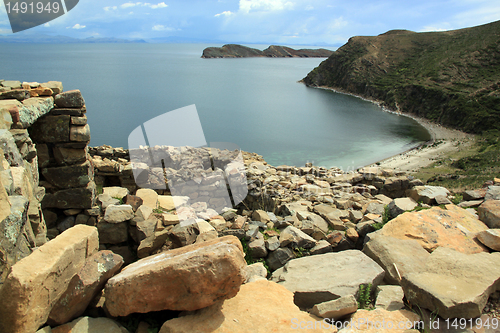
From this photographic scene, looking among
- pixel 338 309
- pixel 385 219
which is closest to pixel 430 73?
pixel 385 219

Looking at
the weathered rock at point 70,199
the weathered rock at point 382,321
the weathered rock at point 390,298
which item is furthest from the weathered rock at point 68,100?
the weathered rock at point 390,298

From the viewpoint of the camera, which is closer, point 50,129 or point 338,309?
point 338,309

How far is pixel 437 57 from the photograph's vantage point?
6581cm

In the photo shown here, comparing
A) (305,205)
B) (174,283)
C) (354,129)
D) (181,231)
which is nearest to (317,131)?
(354,129)

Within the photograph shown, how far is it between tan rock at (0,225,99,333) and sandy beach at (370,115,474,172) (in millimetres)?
23561

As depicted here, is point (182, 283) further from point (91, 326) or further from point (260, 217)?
point (260, 217)

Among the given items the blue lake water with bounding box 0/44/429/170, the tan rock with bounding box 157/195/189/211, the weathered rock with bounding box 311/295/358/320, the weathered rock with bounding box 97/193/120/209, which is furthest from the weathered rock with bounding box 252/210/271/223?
the blue lake water with bounding box 0/44/429/170

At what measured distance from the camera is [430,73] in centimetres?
6044

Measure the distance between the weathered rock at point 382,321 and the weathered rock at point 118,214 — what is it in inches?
187

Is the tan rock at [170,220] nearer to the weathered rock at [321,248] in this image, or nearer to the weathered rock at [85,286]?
the weathered rock at [85,286]

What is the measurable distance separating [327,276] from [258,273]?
46.5 inches

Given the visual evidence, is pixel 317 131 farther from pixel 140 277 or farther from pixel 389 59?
pixel 389 59

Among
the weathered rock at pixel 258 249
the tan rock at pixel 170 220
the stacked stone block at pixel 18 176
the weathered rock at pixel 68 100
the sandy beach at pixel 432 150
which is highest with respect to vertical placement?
the weathered rock at pixel 68 100

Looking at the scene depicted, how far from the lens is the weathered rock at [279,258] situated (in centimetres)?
615
